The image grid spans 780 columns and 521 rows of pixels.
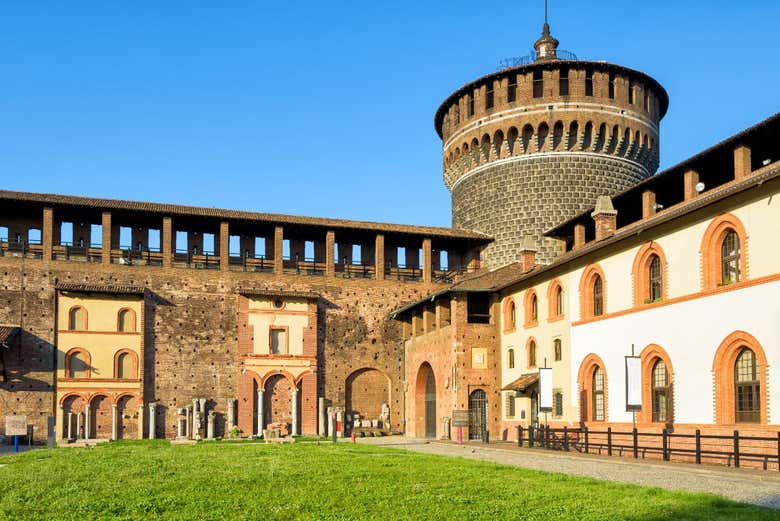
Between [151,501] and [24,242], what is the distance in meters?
30.7

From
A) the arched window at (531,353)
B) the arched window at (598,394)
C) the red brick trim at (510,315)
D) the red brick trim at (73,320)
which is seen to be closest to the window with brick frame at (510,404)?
the arched window at (531,353)

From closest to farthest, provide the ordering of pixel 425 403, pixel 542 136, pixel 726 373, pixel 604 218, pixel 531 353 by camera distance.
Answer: pixel 726 373 < pixel 604 218 < pixel 531 353 < pixel 425 403 < pixel 542 136

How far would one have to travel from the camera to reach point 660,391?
26.8 m

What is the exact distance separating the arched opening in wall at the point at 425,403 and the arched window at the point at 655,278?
55.4ft

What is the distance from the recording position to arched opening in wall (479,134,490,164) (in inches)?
1828

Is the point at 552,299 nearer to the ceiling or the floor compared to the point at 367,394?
nearer to the ceiling

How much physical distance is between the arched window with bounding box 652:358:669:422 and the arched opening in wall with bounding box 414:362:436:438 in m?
17.1

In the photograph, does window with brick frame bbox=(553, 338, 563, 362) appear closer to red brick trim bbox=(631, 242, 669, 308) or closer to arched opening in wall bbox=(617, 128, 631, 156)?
red brick trim bbox=(631, 242, 669, 308)

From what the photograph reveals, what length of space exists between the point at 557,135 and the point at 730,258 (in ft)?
72.9

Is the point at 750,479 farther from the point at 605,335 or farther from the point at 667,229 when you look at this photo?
the point at 605,335

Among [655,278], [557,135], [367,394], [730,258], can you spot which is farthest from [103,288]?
[730,258]

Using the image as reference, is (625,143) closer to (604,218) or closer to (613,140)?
(613,140)

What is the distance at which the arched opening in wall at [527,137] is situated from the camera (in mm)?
45406

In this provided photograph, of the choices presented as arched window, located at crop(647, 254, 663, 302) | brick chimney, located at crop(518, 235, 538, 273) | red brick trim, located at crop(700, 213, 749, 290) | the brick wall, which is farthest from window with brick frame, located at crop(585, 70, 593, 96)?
red brick trim, located at crop(700, 213, 749, 290)
